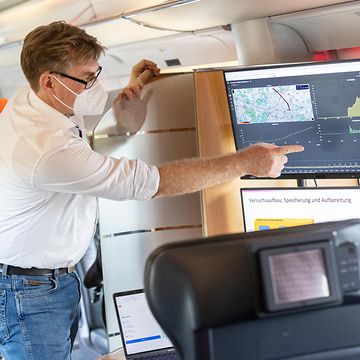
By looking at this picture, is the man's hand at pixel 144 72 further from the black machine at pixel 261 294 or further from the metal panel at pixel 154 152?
the black machine at pixel 261 294

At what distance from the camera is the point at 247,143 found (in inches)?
92.0

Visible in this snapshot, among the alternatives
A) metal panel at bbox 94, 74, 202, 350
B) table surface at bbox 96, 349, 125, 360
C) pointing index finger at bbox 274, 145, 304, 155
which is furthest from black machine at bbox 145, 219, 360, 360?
metal panel at bbox 94, 74, 202, 350

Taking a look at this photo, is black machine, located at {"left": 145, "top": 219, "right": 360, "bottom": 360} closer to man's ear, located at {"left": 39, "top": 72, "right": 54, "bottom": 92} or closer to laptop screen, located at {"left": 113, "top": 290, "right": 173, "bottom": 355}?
laptop screen, located at {"left": 113, "top": 290, "right": 173, "bottom": 355}

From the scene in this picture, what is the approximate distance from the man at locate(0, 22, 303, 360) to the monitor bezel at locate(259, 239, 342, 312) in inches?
41.3

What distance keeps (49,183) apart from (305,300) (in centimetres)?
117

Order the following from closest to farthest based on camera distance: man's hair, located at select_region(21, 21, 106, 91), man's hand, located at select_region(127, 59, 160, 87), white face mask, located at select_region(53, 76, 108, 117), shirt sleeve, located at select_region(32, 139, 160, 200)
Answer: shirt sleeve, located at select_region(32, 139, 160, 200), man's hair, located at select_region(21, 21, 106, 91), white face mask, located at select_region(53, 76, 108, 117), man's hand, located at select_region(127, 59, 160, 87)

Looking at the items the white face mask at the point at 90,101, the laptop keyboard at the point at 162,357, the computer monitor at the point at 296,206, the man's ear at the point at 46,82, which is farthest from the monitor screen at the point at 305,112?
the laptop keyboard at the point at 162,357

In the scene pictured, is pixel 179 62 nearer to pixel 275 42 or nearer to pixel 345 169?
pixel 275 42

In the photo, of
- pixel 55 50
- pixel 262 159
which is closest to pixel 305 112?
pixel 262 159

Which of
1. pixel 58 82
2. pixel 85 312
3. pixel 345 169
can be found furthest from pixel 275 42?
pixel 85 312

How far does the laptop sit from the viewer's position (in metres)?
1.97

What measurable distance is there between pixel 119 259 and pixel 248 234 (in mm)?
1798

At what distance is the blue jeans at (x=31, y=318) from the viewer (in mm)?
2031

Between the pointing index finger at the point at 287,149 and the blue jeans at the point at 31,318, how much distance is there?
921 mm
